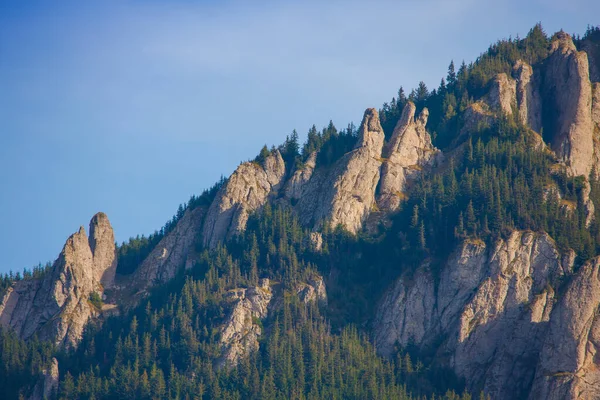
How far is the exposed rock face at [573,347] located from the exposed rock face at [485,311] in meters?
4.14

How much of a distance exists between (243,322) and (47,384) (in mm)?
32719

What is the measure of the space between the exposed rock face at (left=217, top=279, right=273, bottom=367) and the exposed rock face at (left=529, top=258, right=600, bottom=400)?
4613 cm

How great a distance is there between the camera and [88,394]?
181 metres

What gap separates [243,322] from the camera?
189 metres

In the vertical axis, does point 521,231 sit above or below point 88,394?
above

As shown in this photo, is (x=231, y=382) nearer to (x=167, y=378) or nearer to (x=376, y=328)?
(x=167, y=378)

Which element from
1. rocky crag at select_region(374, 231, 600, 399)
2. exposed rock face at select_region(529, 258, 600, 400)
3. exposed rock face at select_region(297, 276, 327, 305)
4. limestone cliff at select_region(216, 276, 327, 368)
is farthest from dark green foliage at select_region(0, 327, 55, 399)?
exposed rock face at select_region(529, 258, 600, 400)

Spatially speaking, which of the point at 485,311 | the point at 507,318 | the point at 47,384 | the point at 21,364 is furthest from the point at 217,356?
the point at 507,318

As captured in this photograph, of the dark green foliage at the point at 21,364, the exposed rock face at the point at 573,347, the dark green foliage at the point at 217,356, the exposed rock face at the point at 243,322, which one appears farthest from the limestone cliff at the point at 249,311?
the exposed rock face at the point at 573,347

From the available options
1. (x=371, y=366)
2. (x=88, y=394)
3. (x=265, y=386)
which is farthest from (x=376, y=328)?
(x=88, y=394)

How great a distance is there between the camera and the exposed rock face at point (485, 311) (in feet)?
561

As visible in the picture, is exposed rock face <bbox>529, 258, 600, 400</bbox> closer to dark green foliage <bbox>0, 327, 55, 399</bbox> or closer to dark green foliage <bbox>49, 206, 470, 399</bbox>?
dark green foliage <bbox>49, 206, 470, 399</bbox>

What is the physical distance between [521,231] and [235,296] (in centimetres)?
4806

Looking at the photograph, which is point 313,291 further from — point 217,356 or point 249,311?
point 217,356
